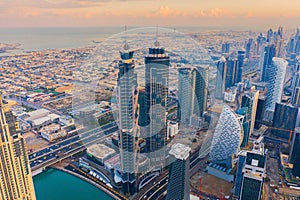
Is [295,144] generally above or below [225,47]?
below

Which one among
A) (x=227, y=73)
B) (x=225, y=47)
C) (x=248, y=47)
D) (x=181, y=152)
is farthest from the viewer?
(x=248, y=47)

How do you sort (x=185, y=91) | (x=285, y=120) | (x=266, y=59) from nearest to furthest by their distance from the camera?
1. (x=185, y=91)
2. (x=285, y=120)
3. (x=266, y=59)

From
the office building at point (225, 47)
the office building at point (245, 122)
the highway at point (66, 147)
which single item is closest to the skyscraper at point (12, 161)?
the highway at point (66, 147)

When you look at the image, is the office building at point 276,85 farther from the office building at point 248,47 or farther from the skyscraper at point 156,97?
the office building at point 248,47

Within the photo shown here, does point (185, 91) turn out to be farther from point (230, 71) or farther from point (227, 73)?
point (230, 71)

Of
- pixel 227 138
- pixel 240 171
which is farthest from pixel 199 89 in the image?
pixel 240 171

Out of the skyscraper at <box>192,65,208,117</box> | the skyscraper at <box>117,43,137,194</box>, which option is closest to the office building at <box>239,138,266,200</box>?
the skyscraper at <box>117,43,137,194</box>
